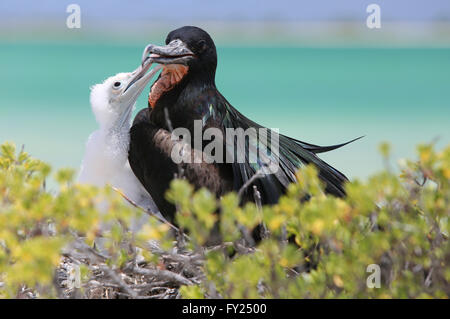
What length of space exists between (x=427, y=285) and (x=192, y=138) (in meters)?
1.05

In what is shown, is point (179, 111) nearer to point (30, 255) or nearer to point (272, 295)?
point (272, 295)

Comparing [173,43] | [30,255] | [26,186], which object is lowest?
[30,255]

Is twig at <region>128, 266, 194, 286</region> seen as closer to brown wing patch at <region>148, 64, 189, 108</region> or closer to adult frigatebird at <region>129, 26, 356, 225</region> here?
adult frigatebird at <region>129, 26, 356, 225</region>

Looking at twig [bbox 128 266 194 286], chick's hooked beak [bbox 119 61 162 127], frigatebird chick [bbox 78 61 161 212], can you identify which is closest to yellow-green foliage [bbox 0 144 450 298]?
twig [bbox 128 266 194 286]

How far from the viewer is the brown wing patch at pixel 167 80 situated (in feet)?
7.17

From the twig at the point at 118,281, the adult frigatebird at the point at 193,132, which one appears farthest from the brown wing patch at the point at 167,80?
the twig at the point at 118,281

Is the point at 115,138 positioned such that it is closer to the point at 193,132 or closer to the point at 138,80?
the point at 138,80

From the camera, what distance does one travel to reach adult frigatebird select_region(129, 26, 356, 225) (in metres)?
2.06

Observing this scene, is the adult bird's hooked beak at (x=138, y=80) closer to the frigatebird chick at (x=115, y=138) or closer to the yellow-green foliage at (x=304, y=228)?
the frigatebird chick at (x=115, y=138)

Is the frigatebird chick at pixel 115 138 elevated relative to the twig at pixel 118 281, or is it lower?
elevated

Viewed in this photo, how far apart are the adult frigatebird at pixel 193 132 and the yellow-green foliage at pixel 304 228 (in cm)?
65

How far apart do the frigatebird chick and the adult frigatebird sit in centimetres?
6

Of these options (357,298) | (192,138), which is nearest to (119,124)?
(192,138)

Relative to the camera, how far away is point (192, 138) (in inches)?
84.7
